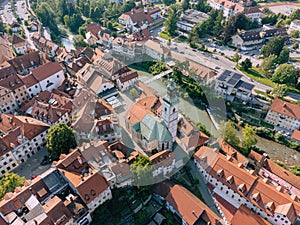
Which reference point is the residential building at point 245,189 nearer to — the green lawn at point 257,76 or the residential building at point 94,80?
the residential building at point 94,80

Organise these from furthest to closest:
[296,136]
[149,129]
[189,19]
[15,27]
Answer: [189,19], [15,27], [296,136], [149,129]

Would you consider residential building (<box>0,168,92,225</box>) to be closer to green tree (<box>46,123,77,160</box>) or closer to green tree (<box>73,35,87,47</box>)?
green tree (<box>46,123,77,160</box>)

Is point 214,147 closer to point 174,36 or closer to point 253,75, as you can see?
point 253,75

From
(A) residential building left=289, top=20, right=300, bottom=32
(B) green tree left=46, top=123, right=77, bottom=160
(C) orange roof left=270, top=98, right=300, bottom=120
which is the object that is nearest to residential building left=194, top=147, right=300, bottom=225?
(C) orange roof left=270, top=98, right=300, bottom=120

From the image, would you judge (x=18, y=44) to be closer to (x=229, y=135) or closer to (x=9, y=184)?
(x=9, y=184)

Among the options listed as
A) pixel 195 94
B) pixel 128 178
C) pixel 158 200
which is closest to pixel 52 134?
pixel 128 178

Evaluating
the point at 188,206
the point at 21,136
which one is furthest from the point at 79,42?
the point at 188,206
